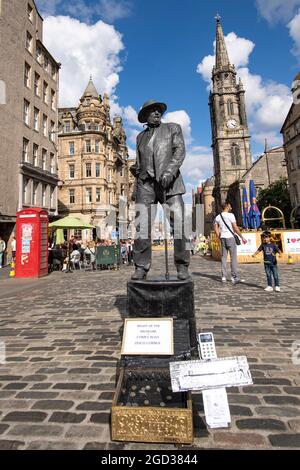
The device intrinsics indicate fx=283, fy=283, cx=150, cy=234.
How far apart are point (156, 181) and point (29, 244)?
10.5 m

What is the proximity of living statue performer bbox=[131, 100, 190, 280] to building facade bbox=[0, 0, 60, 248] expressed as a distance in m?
18.9

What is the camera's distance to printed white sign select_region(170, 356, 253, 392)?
6.21 feet

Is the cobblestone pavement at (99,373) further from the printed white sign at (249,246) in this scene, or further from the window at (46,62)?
the window at (46,62)

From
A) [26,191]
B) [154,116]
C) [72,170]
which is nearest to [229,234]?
[154,116]

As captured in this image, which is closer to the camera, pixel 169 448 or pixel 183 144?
pixel 169 448

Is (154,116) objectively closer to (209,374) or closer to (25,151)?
(209,374)

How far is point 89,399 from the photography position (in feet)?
8.21

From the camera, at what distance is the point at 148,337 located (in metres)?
2.33

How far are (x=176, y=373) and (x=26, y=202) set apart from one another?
78.5 ft

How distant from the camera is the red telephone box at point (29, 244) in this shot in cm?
1265

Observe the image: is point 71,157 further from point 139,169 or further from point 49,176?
point 139,169

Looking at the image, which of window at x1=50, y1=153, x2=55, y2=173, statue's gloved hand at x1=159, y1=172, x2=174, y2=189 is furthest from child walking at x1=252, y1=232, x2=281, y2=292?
window at x1=50, y1=153, x2=55, y2=173

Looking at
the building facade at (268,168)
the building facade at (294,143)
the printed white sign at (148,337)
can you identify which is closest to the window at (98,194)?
the building facade at (294,143)

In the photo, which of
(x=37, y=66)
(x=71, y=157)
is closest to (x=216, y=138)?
(x=71, y=157)
